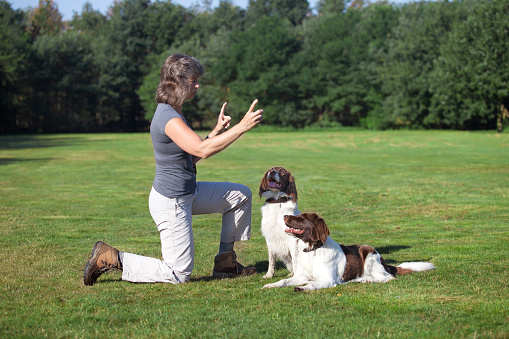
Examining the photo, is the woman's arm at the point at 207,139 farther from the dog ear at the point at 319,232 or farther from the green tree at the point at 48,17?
the green tree at the point at 48,17

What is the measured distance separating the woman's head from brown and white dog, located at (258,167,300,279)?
4.28 feet

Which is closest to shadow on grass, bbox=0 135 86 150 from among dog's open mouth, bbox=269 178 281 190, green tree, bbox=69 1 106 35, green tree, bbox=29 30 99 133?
green tree, bbox=29 30 99 133

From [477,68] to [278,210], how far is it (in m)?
45.8

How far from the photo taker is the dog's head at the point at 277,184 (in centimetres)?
598

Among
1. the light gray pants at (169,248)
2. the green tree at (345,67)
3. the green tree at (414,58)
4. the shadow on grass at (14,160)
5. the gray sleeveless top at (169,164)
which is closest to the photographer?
the gray sleeveless top at (169,164)

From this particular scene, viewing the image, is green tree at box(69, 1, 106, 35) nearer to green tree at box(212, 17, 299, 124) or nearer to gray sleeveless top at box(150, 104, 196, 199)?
green tree at box(212, 17, 299, 124)

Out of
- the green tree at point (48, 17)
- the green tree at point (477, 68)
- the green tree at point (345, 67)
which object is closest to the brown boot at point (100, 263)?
the green tree at point (477, 68)

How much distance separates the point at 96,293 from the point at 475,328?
3.46 metres

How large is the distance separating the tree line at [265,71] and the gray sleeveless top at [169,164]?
47735mm

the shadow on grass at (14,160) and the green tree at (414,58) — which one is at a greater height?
the green tree at (414,58)

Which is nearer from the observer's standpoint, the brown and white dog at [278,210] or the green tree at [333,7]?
the brown and white dog at [278,210]

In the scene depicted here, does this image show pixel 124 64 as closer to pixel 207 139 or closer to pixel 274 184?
pixel 274 184

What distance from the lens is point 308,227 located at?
18.4ft

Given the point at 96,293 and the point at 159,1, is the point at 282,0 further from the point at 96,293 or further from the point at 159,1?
the point at 96,293
